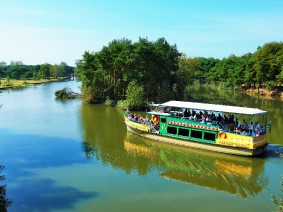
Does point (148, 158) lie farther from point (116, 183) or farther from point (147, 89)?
point (147, 89)

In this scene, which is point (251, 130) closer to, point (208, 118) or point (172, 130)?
point (208, 118)

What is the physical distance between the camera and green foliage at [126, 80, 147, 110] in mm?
57312

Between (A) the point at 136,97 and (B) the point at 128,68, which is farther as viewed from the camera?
(B) the point at 128,68

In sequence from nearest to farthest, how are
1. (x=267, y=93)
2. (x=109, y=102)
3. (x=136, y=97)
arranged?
(x=136, y=97), (x=109, y=102), (x=267, y=93)

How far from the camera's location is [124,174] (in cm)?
2583

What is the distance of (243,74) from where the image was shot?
341ft

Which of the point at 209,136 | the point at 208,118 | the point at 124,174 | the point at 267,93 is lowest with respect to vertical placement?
the point at 124,174

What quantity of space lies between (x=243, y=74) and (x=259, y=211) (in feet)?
295

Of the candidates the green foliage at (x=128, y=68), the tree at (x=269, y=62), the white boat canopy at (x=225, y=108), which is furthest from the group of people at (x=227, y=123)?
the tree at (x=269, y=62)

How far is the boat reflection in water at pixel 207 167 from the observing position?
24017 millimetres

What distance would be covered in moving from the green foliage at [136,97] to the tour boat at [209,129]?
1933 centimetres

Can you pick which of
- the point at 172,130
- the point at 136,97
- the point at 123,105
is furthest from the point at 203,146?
the point at 123,105

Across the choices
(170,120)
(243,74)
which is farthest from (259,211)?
(243,74)

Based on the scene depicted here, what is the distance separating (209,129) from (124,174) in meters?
10.4
